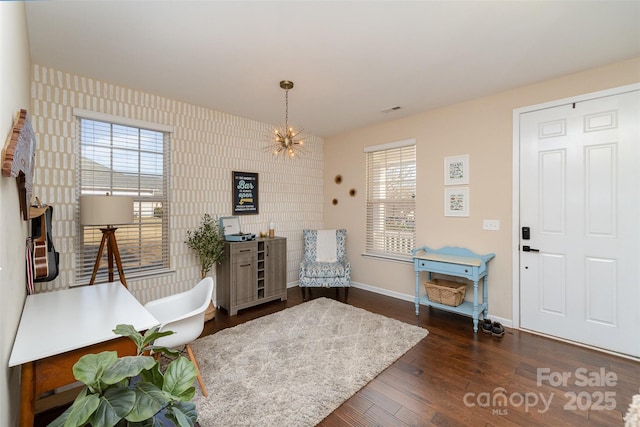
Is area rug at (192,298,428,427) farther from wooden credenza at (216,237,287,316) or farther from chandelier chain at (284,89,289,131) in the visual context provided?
chandelier chain at (284,89,289,131)

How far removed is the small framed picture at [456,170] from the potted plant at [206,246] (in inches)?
125

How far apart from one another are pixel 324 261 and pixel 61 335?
3.46 meters

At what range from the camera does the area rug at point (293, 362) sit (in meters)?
1.89

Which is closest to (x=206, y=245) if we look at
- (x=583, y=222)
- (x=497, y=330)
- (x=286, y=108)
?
(x=286, y=108)

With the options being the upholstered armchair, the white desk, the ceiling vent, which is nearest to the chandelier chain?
the ceiling vent

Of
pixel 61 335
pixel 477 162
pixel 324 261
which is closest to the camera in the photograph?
pixel 61 335

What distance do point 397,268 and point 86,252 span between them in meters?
3.92

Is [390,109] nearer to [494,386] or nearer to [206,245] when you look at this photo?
[206,245]

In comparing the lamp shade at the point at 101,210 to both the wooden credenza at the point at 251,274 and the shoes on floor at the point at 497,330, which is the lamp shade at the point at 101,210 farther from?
the shoes on floor at the point at 497,330

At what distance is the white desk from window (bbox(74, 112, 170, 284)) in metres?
1.17

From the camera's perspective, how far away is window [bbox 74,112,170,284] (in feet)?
9.48

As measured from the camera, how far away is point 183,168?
3547 millimetres

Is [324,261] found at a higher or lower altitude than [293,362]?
A: higher

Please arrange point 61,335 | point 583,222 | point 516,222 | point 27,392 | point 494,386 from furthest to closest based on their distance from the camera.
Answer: point 516,222, point 583,222, point 494,386, point 61,335, point 27,392
